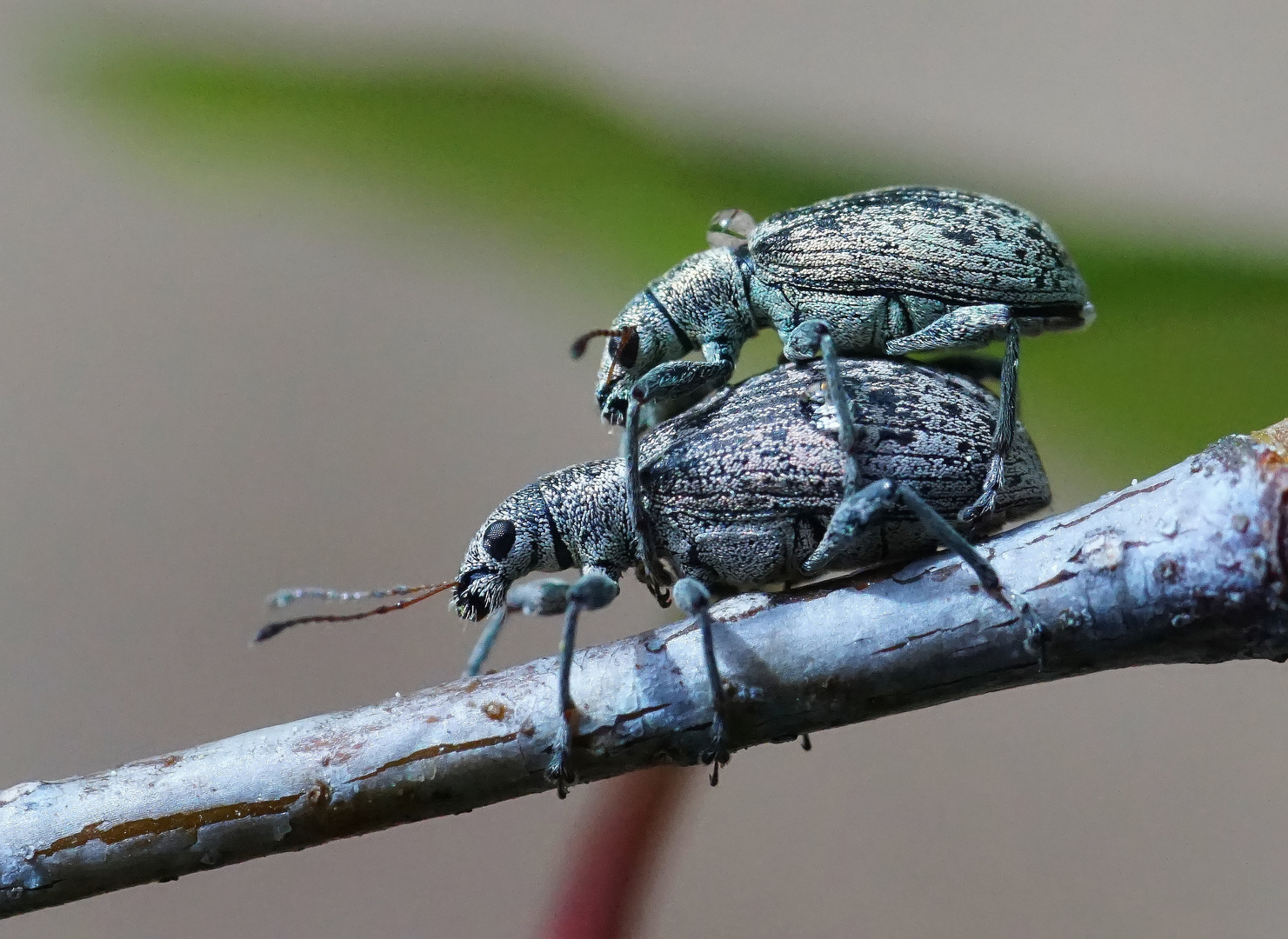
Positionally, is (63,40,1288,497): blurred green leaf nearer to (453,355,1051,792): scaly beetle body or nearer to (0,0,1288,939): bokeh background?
(0,0,1288,939): bokeh background

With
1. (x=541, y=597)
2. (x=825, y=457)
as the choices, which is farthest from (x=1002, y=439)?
(x=541, y=597)

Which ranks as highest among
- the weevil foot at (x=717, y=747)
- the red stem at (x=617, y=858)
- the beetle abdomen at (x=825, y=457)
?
the beetle abdomen at (x=825, y=457)

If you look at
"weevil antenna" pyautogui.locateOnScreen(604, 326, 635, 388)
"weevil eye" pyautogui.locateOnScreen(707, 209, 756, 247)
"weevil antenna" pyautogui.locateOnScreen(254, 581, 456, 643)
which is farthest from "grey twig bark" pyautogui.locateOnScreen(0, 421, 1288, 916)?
"weevil eye" pyautogui.locateOnScreen(707, 209, 756, 247)

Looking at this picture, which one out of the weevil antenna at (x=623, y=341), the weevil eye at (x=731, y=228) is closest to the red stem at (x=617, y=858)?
the weevil antenna at (x=623, y=341)

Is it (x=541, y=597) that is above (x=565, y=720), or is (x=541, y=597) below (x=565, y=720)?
above

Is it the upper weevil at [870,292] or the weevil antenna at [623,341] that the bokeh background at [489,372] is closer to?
the upper weevil at [870,292]

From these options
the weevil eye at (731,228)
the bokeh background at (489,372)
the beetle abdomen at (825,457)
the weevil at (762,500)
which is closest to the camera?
the weevil at (762,500)

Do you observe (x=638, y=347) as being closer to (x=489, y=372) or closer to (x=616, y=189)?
(x=616, y=189)
